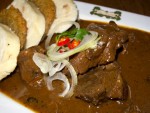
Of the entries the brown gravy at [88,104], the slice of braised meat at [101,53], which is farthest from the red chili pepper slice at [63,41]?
the brown gravy at [88,104]

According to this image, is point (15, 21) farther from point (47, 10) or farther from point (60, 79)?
point (60, 79)

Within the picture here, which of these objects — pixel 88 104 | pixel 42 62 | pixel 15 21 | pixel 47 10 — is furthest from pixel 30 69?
pixel 47 10

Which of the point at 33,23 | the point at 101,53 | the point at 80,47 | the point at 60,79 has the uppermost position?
the point at 33,23

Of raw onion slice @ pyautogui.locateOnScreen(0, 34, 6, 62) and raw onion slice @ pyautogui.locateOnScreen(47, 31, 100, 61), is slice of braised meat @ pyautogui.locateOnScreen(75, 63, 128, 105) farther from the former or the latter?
raw onion slice @ pyautogui.locateOnScreen(0, 34, 6, 62)

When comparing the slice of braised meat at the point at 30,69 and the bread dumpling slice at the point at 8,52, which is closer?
the bread dumpling slice at the point at 8,52

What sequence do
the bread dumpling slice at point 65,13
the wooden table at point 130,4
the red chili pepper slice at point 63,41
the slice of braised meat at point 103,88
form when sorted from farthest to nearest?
the wooden table at point 130,4, the bread dumpling slice at point 65,13, the red chili pepper slice at point 63,41, the slice of braised meat at point 103,88

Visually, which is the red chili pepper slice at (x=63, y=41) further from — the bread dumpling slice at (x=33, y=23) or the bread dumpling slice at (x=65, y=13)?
the bread dumpling slice at (x=65, y=13)

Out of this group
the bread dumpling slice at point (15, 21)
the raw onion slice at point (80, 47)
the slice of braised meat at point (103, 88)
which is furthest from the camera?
the bread dumpling slice at point (15, 21)

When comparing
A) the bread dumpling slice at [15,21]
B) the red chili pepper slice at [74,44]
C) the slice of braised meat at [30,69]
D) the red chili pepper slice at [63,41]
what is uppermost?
the bread dumpling slice at [15,21]
